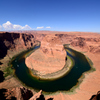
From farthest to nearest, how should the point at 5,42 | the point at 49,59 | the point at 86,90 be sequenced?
1. the point at 5,42
2. the point at 49,59
3. the point at 86,90

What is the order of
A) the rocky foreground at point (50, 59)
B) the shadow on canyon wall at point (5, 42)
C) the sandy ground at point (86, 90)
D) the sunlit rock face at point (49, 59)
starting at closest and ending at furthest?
the sandy ground at point (86, 90)
the rocky foreground at point (50, 59)
the sunlit rock face at point (49, 59)
the shadow on canyon wall at point (5, 42)

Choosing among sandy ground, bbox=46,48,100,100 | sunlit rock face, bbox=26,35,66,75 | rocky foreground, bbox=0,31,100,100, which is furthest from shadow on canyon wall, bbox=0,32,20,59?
sandy ground, bbox=46,48,100,100

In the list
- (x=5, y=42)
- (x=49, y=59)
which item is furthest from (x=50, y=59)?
(x=5, y=42)

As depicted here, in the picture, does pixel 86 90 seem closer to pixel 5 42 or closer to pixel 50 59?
pixel 50 59

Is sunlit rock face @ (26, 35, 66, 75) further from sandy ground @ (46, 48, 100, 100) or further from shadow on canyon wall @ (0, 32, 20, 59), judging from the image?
shadow on canyon wall @ (0, 32, 20, 59)

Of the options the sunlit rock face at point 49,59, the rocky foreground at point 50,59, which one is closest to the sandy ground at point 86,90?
the rocky foreground at point 50,59

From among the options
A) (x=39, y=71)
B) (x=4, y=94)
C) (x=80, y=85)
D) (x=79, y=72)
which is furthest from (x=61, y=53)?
(x=4, y=94)

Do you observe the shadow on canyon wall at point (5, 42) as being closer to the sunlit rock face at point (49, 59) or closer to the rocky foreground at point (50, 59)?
the rocky foreground at point (50, 59)

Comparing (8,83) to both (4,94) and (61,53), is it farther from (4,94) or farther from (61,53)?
(61,53)
